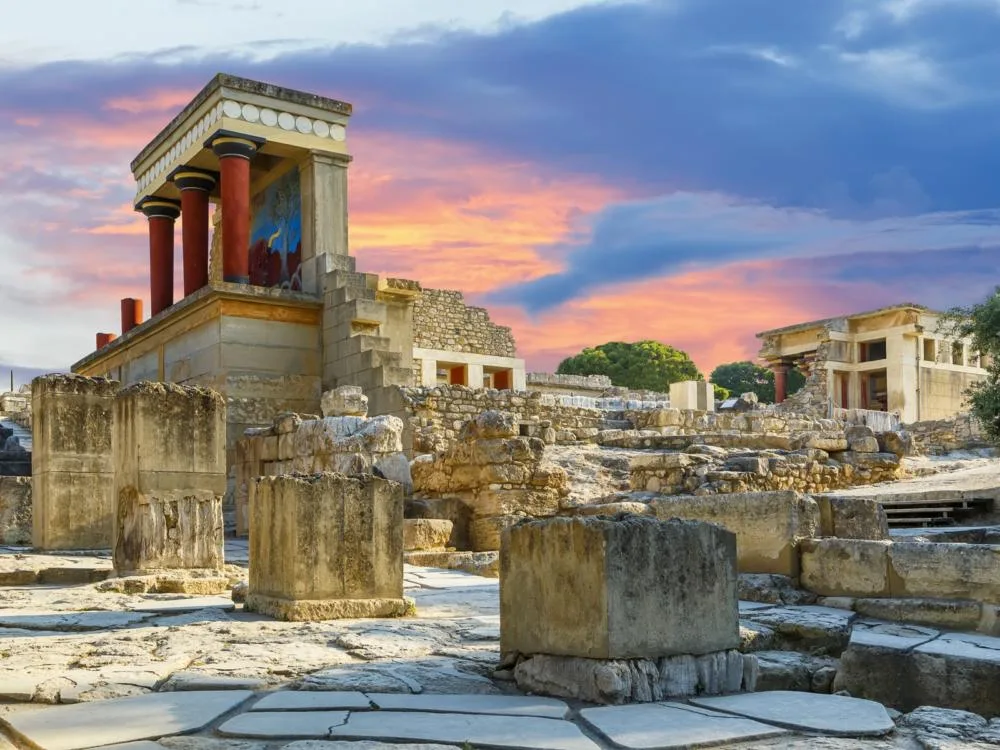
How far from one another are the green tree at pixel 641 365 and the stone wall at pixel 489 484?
40642mm

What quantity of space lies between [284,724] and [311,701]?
35 centimetres

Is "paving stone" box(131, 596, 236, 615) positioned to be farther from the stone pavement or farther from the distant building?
the distant building

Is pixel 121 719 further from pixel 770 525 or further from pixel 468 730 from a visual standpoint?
pixel 770 525

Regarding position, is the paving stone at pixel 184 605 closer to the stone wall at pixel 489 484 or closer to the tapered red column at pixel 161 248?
the stone wall at pixel 489 484

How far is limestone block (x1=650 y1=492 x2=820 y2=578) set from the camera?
6.37 metres

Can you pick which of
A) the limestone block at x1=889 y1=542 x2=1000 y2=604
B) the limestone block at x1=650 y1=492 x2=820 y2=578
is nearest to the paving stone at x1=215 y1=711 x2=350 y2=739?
the limestone block at x1=650 y1=492 x2=820 y2=578

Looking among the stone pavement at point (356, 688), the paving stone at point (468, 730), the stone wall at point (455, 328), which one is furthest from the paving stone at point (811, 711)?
the stone wall at point (455, 328)

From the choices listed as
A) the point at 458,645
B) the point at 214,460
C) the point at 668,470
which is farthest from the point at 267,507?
the point at 668,470

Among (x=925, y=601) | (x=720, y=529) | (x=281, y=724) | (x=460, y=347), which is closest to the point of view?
(x=281, y=724)

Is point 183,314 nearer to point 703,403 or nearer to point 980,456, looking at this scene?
point 703,403

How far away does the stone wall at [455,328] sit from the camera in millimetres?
33031

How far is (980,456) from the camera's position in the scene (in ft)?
70.5

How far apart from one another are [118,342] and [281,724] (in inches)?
749

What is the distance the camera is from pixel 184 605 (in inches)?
258
